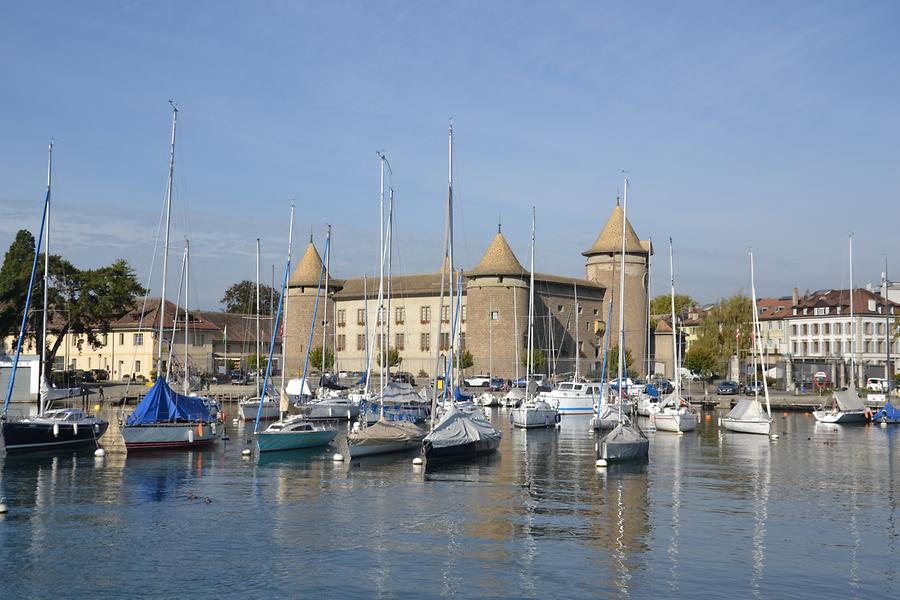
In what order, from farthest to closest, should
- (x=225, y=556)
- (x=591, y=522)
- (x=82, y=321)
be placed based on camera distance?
(x=82, y=321), (x=591, y=522), (x=225, y=556)

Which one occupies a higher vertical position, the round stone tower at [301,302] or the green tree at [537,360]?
the round stone tower at [301,302]

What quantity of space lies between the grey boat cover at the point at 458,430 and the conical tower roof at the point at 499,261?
5973cm

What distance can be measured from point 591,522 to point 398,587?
756 cm

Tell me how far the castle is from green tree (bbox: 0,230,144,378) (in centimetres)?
2654

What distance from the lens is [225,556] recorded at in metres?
21.6

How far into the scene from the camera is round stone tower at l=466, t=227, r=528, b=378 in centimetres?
9719

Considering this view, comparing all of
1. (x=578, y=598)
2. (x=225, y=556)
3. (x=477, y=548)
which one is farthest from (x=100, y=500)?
(x=578, y=598)

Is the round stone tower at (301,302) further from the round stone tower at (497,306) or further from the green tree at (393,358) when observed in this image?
the round stone tower at (497,306)

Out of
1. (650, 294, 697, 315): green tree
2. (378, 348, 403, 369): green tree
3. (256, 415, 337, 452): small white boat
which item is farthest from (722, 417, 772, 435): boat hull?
(650, 294, 697, 315): green tree

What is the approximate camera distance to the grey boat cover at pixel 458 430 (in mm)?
35812

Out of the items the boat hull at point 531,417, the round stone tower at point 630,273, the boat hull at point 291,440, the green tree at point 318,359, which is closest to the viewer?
the boat hull at point 291,440

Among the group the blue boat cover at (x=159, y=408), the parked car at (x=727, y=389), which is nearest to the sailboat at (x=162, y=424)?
the blue boat cover at (x=159, y=408)

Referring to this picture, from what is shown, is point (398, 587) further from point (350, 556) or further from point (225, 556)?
point (225, 556)

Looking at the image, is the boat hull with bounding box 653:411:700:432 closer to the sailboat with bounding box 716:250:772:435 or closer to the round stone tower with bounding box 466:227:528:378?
the sailboat with bounding box 716:250:772:435
